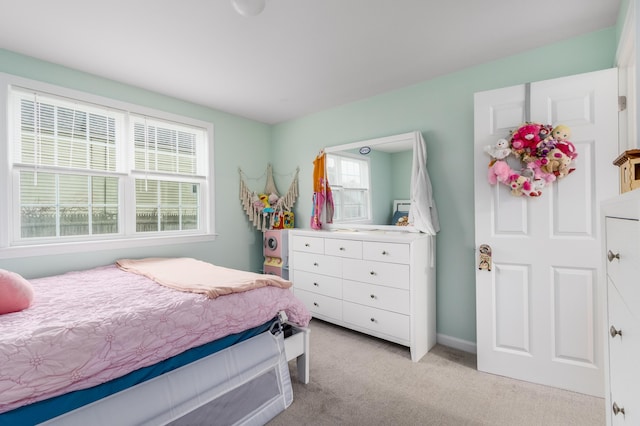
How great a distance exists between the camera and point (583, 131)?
1983 mm

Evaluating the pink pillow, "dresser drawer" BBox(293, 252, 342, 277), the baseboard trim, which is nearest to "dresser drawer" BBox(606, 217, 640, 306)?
the baseboard trim

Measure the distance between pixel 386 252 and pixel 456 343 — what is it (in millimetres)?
1048

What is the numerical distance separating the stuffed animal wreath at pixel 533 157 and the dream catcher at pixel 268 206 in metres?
2.49

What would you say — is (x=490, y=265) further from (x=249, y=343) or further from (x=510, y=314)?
(x=249, y=343)

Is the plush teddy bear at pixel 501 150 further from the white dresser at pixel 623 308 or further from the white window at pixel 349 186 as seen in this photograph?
the white window at pixel 349 186

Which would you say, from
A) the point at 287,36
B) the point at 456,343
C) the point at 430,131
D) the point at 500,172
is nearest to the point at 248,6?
the point at 287,36

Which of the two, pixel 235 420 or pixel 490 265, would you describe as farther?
pixel 490 265

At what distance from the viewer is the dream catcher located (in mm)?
3977

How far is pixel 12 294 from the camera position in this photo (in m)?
1.62

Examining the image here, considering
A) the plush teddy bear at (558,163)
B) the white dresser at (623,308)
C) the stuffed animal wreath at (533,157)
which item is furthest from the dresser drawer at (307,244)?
the white dresser at (623,308)

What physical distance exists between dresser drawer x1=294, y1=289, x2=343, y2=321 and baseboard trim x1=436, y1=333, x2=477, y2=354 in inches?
37.7

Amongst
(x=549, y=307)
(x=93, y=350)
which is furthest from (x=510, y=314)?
(x=93, y=350)

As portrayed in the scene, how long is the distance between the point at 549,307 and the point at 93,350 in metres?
2.68

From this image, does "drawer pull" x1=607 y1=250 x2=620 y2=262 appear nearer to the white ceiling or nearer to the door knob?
the door knob
